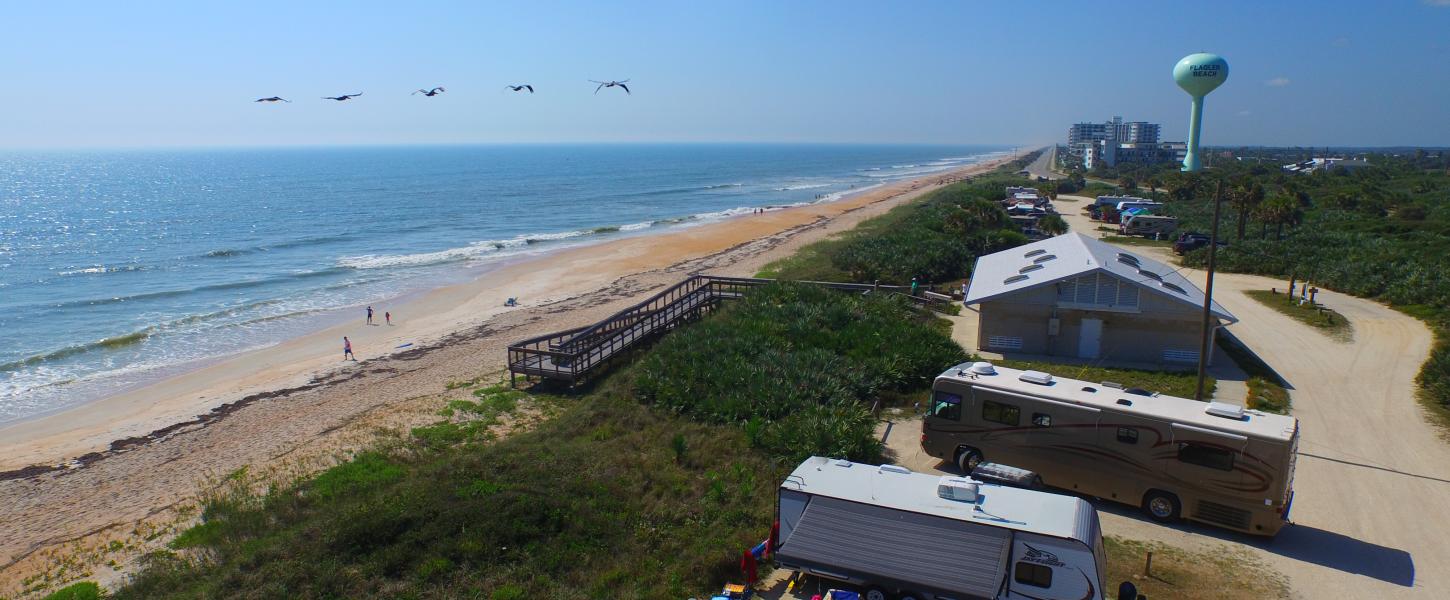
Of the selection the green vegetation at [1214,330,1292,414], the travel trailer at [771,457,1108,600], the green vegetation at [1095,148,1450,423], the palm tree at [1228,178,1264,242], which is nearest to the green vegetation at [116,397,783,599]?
the travel trailer at [771,457,1108,600]

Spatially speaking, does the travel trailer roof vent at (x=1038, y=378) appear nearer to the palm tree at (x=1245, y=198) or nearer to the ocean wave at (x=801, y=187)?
the palm tree at (x=1245, y=198)

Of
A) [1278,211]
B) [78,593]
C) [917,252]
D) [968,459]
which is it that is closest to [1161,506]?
[968,459]

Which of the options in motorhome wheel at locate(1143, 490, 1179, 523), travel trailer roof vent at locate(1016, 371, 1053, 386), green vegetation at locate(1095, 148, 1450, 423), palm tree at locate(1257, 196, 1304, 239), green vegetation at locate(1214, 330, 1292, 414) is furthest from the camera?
palm tree at locate(1257, 196, 1304, 239)

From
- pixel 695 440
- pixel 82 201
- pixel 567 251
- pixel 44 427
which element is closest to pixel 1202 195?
pixel 567 251

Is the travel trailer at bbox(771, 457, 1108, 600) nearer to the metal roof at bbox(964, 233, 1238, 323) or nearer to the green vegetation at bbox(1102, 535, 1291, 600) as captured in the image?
the green vegetation at bbox(1102, 535, 1291, 600)

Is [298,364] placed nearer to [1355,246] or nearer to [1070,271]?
[1070,271]
